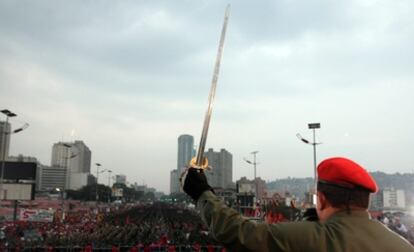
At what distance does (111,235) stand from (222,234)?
87.0ft

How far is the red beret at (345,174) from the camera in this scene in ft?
6.54

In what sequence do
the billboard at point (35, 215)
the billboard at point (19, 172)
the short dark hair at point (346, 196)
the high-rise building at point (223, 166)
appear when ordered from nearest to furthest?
1. the short dark hair at point (346, 196)
2. the billboard at point (35, 215)
3. the billboard at point (19, 172)
4. the high-rise building at point (223, 166)

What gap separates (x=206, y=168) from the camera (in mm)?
2467

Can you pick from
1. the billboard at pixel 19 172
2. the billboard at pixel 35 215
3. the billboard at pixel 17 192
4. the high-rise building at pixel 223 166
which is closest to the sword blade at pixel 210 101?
the billboard at pixel 35 215

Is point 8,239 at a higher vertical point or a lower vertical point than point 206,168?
lower

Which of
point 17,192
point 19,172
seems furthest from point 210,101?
point 19,172

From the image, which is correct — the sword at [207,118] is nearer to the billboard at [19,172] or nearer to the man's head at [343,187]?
the man's head at [343,187]

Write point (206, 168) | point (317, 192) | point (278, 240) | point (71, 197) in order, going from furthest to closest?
1. point (71, 197)
2. point (206, 168)
3. point (317, 192)
4. point (278, 240)

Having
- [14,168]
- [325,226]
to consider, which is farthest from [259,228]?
[14,168]

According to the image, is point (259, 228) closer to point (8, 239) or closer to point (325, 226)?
point (325, 226)

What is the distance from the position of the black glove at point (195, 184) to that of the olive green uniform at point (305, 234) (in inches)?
8.5

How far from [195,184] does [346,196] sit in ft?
2.57

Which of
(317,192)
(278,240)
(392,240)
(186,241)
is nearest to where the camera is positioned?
(278,240)

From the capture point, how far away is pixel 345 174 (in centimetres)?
199
